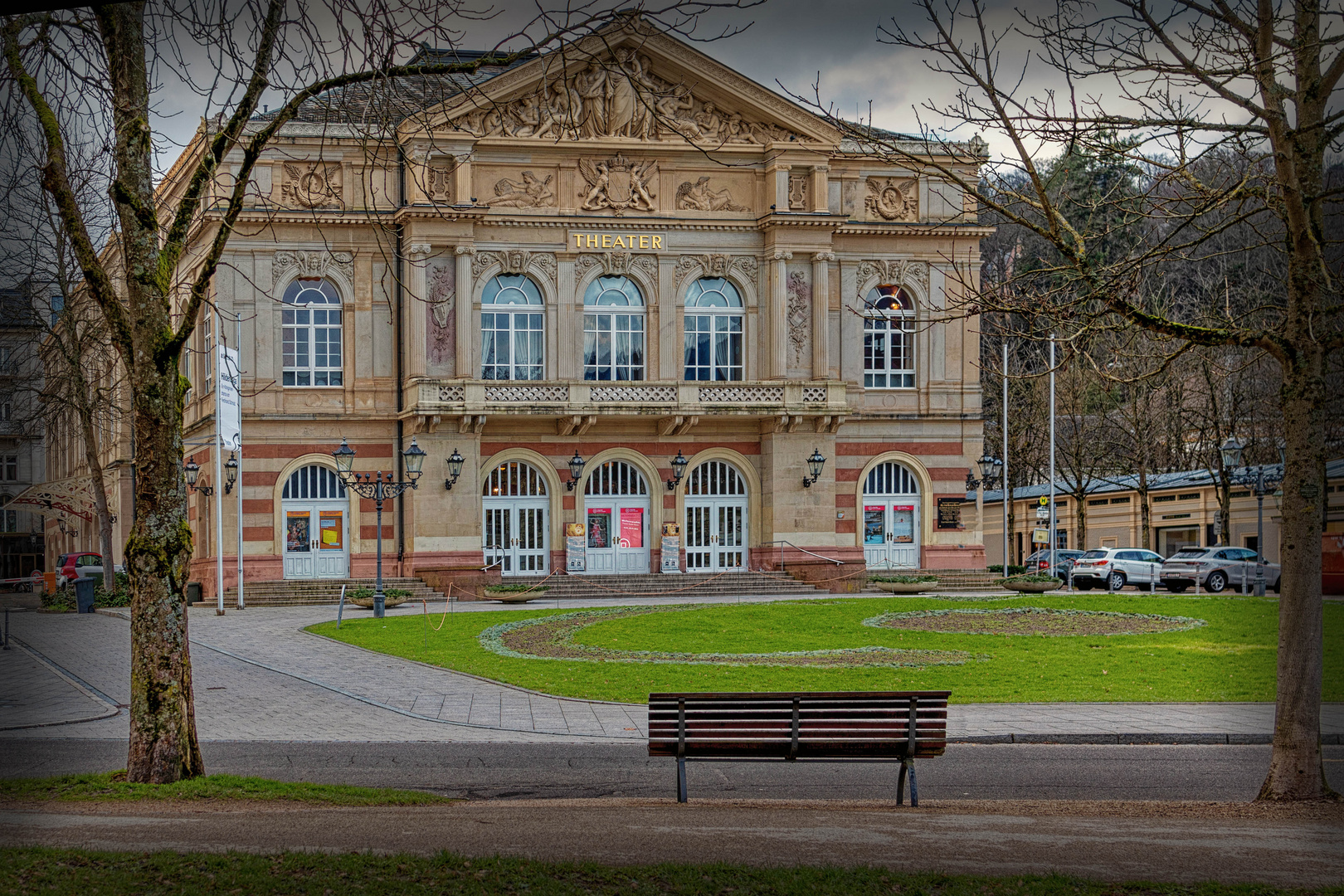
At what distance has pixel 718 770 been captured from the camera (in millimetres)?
14727

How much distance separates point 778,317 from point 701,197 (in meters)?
5.05

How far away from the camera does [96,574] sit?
5069 cm

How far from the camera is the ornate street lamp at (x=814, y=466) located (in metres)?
47.8

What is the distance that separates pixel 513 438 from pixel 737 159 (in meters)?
12.6

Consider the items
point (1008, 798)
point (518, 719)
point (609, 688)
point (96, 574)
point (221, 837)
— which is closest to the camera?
point (221, 837)

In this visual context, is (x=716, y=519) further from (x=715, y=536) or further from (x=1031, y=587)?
(x=1031, y=587)

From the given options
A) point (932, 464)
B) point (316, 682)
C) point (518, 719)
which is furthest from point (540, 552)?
point (518, 719)

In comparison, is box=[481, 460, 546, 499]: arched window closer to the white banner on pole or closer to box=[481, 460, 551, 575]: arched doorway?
box=[481, 460, 551, 575]: arched doorway

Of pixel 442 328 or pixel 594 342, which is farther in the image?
pixel 594 342

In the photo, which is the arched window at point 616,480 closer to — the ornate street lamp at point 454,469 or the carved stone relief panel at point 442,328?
the ornate street lamp at point 454,469

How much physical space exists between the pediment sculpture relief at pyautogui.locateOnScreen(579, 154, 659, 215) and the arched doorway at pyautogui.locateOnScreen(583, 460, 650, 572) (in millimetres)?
9016

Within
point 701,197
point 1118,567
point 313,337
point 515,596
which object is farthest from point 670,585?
point 1118,567

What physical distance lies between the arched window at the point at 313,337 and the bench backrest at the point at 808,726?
121 ft

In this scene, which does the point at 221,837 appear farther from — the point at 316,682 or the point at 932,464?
the point at 932,464
